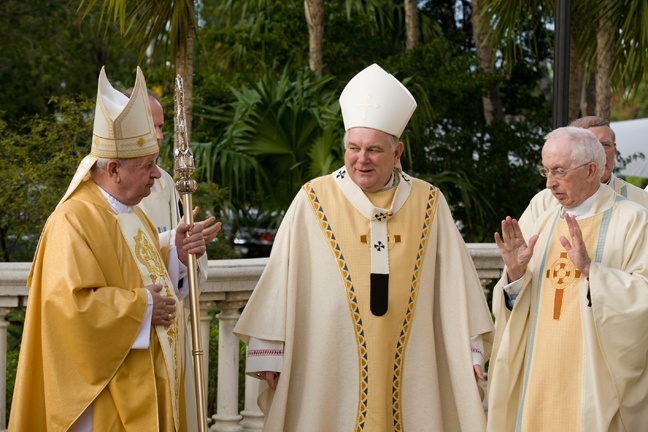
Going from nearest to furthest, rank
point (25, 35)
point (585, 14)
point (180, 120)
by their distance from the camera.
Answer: point (180, 120) < point (585, 14) < point (25, 35)

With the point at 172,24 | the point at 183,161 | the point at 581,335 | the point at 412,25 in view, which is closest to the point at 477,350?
the point at 581,335

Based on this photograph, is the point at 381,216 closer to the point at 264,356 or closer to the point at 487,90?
the point at 264,356

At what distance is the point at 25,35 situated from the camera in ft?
68.3

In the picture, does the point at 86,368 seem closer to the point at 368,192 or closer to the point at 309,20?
the point at 368,192

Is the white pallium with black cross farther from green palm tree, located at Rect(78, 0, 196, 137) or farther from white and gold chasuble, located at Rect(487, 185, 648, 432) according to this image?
green palm tree, located at Rect(78, 0, 196, 137)

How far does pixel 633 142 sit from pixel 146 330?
18958 mm

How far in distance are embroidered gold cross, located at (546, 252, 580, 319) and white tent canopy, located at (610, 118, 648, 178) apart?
1579 cm

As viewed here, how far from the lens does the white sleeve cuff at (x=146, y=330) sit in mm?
4238

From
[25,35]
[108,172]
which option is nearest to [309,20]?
[25,35]

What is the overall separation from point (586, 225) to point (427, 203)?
2.49 ft

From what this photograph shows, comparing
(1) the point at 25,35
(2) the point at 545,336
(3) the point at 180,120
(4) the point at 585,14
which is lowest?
(2) the point at 545,336

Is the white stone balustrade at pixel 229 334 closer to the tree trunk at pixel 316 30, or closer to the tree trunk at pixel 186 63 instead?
the tree trunk at pixel 186 63

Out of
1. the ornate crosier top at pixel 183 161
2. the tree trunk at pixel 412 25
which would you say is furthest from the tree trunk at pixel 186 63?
the tree trunk at pixel 412 25

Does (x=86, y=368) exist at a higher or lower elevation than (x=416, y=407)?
higher
